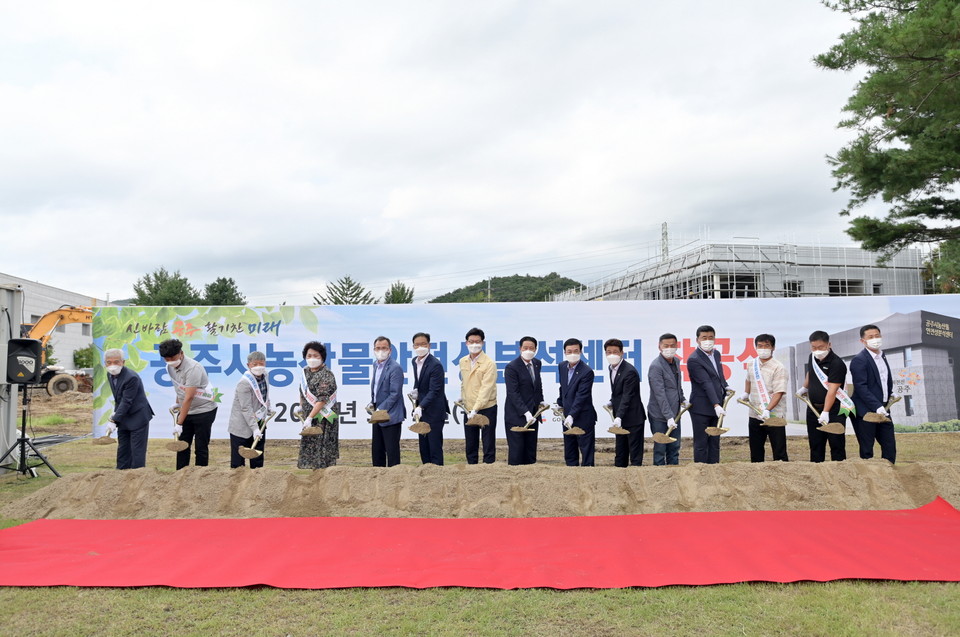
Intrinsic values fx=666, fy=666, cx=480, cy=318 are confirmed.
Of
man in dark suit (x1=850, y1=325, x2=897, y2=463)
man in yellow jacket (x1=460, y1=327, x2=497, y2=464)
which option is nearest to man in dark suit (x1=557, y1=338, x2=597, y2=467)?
man in yellow jacket (x1=460, y1=327, x2=497, y2=464)

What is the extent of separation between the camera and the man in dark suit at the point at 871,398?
648cm

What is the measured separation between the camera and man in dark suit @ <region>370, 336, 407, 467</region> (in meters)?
6.56

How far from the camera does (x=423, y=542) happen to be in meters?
4.17

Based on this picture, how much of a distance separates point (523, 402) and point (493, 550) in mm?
2920

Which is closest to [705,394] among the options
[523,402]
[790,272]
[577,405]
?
[577,405]

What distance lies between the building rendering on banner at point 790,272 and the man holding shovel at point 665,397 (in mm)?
16956

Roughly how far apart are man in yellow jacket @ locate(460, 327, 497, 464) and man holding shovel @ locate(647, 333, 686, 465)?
163cm

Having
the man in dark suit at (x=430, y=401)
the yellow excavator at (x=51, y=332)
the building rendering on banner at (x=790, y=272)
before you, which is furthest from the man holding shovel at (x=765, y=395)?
the building rendering on banner at (x=790, y=272)

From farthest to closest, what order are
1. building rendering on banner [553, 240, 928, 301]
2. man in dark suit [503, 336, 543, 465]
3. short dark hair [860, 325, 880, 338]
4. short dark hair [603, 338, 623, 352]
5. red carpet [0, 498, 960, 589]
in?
building rendering on banner [553, 240, 928, 301], short dark hair [603, 338, 623, 352], short dark hair [860, 325, 880, 338], man in dark suit [503, 336, 543, 465], red carpet [0, 498, 960, 589]

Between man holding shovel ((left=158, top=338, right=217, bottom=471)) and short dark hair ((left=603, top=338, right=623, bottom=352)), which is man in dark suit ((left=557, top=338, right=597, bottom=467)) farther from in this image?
man holding shovel ((left=158, top=338, right=217, bottom=471))

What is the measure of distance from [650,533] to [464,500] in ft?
4.76

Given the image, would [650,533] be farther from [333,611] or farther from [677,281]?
[677,281]

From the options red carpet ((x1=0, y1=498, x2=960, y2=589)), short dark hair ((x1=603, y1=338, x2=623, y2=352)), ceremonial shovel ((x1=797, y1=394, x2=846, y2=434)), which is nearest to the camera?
red carpet ((x1=0, y1=498, x2=960, y2=589))

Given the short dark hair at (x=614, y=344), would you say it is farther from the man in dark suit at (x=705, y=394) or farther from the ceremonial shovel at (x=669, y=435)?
the ceremonial shovel at (x=669, y=435)
